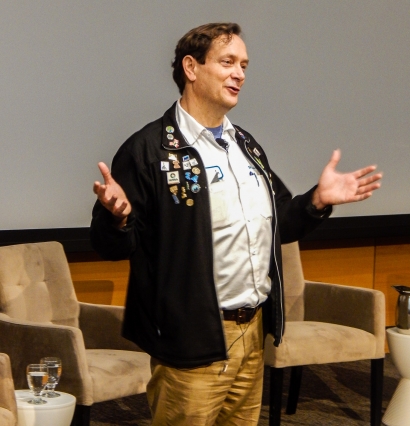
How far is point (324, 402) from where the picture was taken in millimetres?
4250

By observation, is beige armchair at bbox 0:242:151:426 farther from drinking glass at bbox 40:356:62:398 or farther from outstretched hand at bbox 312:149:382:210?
outstretched hand at bbox 312:149:382:210

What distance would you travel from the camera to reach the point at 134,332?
2250 mm

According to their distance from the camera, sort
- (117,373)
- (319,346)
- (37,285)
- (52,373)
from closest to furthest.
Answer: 1. (52,373)
2. (117,373)
3. (37,285)
4. (319,346)

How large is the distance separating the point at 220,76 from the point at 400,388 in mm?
2245

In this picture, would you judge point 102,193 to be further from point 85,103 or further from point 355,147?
point 355,147

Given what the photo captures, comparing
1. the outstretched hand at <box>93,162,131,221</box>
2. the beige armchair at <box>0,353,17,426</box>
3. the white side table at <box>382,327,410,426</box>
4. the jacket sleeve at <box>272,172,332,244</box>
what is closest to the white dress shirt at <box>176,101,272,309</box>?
the jacket sleeve at <box>272,172,332,244</box>

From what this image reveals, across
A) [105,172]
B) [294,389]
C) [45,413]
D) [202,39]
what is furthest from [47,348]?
[294,389]

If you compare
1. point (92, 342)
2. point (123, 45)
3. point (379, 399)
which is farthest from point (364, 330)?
point (123, 45)

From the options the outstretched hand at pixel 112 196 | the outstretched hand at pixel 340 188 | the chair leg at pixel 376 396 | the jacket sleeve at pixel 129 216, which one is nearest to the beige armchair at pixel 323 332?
the chair leg at pixel 376 396

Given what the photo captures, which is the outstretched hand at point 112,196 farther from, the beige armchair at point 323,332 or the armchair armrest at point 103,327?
the beige armchair at point 323,332

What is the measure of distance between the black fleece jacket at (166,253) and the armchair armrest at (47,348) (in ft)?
2.87

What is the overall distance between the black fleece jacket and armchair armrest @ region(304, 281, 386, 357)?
192 centimetres

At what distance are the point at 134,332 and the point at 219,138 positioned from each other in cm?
58

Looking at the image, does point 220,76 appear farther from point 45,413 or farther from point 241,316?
point 45,413
